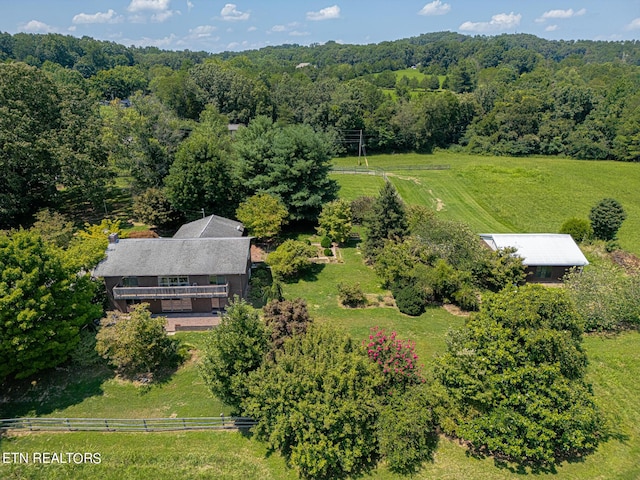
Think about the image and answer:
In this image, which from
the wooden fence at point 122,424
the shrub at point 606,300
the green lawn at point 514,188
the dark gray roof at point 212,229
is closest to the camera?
the wooden fence at point 122,424

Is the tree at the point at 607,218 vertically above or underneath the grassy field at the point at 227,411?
above

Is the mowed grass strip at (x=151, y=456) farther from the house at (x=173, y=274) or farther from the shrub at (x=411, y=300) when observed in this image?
the shrub at (x=411, y=300)

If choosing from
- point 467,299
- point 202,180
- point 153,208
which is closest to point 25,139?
point 153,208

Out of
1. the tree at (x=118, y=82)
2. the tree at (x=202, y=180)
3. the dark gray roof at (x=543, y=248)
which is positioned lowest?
the dark gray roof at (x=543, y=248)

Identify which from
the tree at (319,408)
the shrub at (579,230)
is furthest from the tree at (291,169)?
the tree at (319,408)

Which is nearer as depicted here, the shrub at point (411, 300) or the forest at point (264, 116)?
the shrub at point (411, 300)

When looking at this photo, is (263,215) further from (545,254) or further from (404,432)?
(545,254)

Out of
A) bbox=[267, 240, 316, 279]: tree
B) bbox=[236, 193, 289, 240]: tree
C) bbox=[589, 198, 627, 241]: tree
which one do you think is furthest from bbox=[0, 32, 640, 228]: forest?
bbox=[589, 198, 627, 241]: tree

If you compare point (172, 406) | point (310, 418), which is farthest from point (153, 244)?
point (310, 418)
